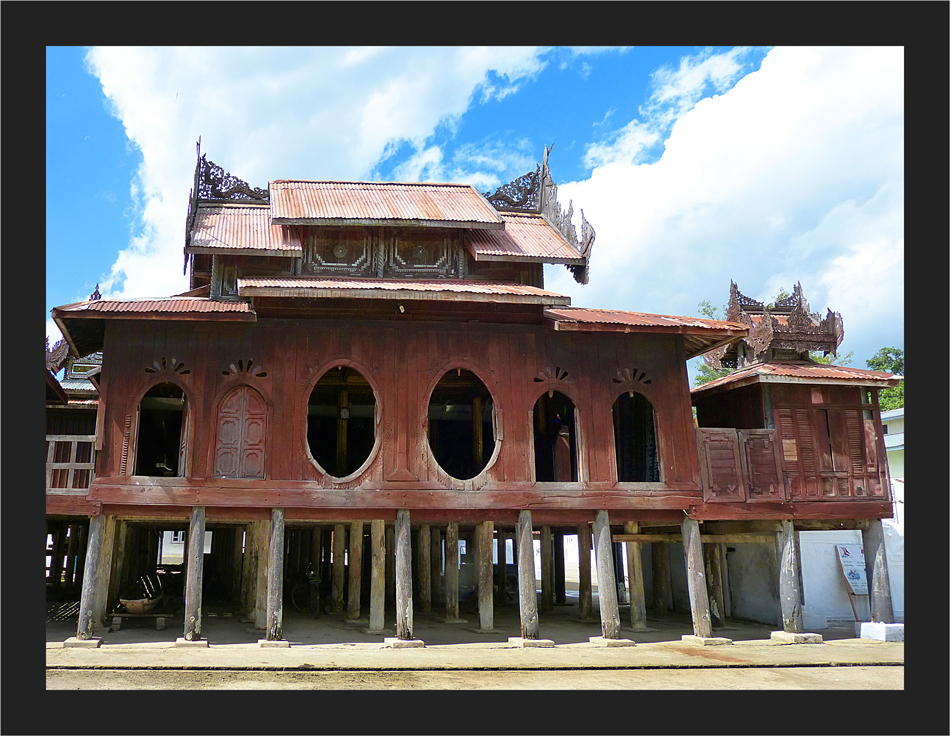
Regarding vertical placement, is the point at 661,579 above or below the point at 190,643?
above

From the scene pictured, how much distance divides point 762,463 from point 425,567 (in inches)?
315

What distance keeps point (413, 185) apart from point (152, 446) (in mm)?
9737

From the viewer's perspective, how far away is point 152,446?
20.8m

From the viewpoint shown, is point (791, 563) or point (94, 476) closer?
point (94, 476)

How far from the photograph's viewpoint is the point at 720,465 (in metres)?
15.7

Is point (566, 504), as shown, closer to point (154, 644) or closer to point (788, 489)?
point (788, 489)

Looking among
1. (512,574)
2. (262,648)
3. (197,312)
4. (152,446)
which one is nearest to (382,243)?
(197,312)

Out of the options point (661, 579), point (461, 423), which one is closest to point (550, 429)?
point (461, 423)

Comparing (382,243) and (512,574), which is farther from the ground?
(382,243)

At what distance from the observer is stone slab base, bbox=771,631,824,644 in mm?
15180

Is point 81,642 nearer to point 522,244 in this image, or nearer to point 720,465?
point 522,244

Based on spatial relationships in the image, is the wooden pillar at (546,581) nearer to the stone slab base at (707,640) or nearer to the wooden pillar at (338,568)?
the wooden pillar at (338,568)

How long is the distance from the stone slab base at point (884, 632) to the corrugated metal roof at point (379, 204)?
10917 mm

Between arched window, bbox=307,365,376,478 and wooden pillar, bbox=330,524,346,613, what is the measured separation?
144 centimetres
